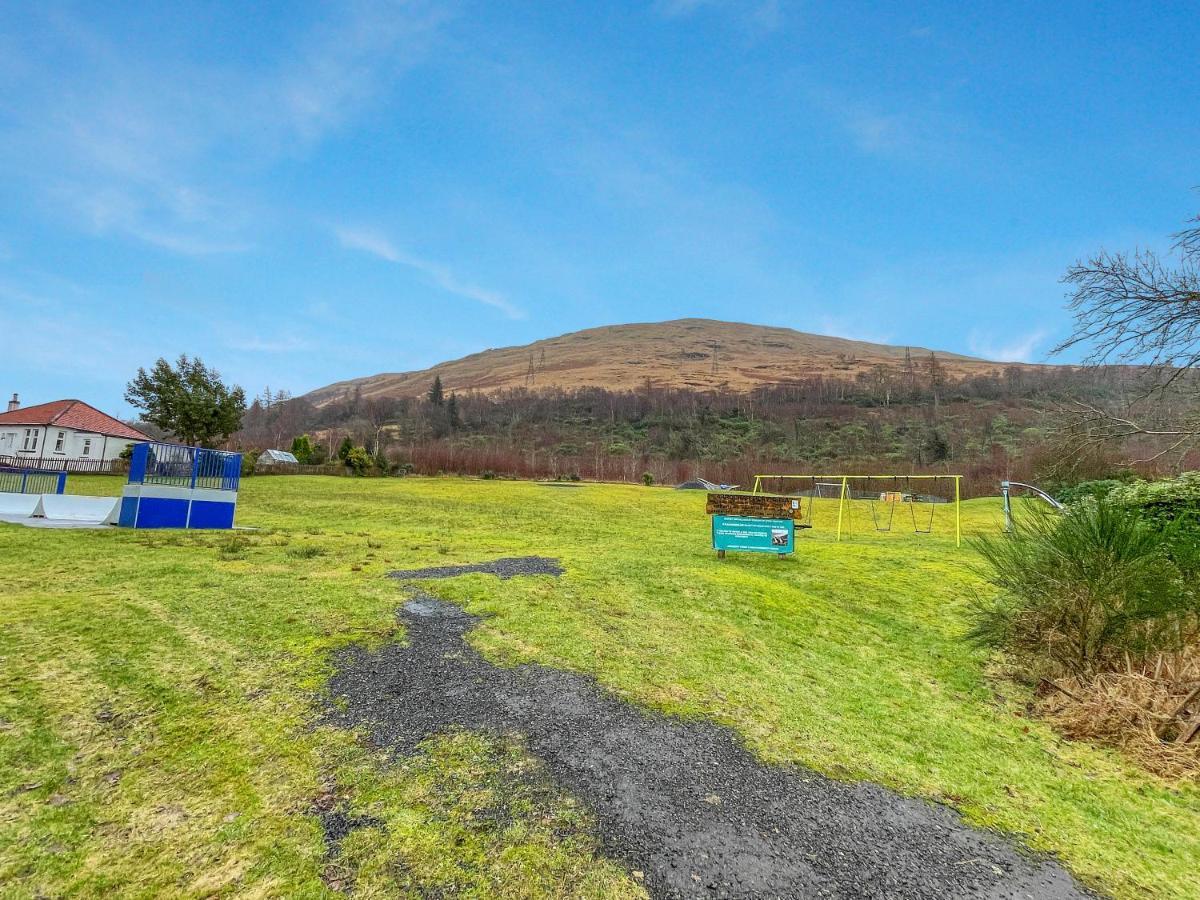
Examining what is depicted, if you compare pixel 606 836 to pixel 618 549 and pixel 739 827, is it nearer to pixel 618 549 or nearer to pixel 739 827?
pixel 739 827

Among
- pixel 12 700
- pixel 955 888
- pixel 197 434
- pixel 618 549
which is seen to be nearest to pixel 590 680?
pixel 955 888

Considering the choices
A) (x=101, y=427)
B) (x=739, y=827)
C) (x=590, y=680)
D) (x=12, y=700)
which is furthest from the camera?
(x=101, y=427)

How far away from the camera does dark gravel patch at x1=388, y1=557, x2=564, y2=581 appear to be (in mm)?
8016

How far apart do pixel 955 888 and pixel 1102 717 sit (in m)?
3.26

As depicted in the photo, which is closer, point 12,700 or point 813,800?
point 813,800

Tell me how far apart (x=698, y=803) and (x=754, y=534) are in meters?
8.26

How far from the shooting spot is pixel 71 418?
4234 centimetres

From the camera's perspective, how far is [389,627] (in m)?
5.62

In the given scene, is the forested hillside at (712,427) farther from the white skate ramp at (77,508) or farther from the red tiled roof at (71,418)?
the white skate ramp at (77,508)

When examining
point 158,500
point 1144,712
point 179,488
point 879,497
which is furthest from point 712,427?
point 1144,712

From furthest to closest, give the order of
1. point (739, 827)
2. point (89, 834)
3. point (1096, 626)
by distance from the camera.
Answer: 1. point (1096, 626)
2. point (739, 827)
3. point (89, 834)

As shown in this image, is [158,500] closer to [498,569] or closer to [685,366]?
[498,569]

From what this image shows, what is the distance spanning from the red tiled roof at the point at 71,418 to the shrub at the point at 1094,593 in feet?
183

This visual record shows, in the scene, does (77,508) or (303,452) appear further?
(303,452)
